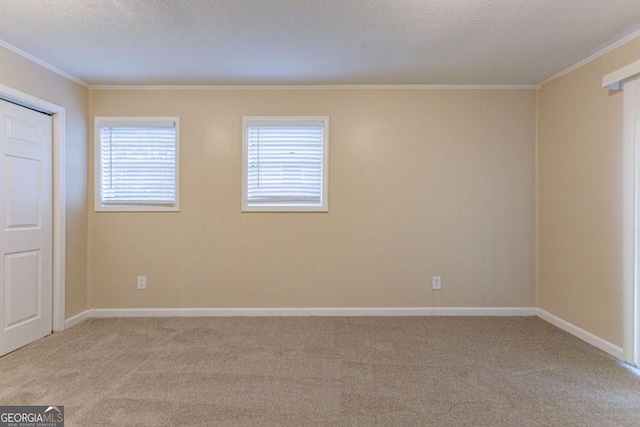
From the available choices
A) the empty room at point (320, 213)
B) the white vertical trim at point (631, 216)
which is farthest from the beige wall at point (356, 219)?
the white vertical trim at point (631, 216)

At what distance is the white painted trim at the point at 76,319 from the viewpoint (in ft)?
11.4

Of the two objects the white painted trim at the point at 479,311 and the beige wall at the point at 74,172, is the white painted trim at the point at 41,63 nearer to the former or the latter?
the beige wall at the point at 74,172

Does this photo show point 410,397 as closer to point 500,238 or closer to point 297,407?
point 297,407

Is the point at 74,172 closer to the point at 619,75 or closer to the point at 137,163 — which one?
the point at 137,163

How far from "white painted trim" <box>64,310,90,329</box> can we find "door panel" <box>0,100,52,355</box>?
170 mm

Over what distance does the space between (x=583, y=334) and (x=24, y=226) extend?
4989mm

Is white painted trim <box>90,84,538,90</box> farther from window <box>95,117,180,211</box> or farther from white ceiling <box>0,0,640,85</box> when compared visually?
window <box>95,117,180,211</box>

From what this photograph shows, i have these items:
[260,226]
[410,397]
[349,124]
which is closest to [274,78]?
[349,124]

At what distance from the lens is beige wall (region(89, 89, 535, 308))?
3.82 meters

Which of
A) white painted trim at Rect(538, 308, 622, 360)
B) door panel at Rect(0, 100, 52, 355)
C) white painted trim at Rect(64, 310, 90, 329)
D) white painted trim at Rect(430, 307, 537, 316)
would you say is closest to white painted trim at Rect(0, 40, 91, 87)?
door panel at Rect(0, 100, 52, 355)

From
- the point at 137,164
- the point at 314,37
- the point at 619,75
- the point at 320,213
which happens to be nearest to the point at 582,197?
the point at 619,75

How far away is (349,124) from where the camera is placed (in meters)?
3.83

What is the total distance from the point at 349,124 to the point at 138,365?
2.92 m

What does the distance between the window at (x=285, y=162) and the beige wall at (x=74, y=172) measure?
5.46 ft
